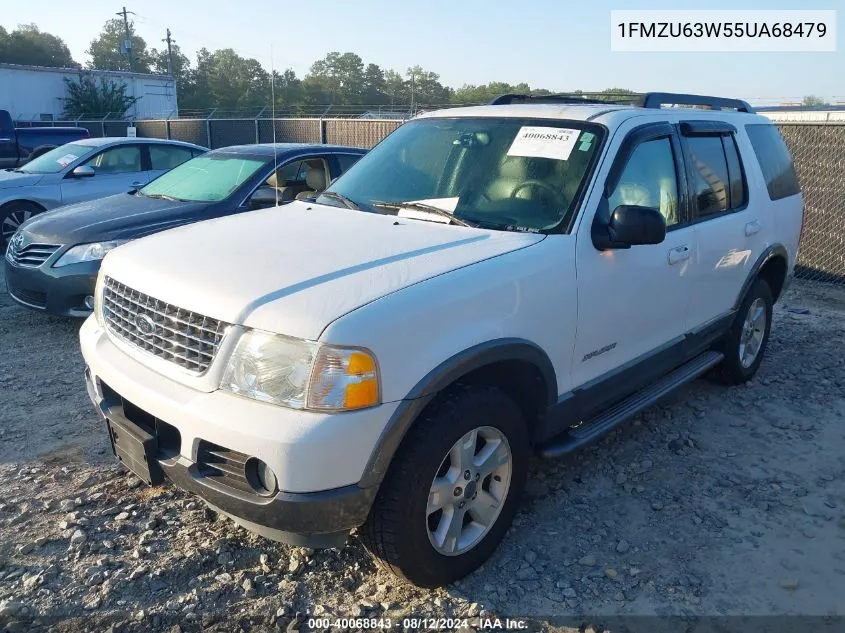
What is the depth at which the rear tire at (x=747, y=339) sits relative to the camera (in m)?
4.94

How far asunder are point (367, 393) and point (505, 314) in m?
0.74

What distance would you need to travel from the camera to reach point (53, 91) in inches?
1732

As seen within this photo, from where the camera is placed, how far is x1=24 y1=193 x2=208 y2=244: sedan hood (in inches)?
231

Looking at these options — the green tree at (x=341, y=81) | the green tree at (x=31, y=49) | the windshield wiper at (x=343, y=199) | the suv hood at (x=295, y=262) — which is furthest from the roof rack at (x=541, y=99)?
the green tree at (x=31, y=49)

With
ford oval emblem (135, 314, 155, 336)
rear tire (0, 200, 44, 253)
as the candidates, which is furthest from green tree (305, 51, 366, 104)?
ford oval emblem (135, 314, 155, 336)

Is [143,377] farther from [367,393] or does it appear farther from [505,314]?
[505,314]

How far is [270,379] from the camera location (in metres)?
2.40

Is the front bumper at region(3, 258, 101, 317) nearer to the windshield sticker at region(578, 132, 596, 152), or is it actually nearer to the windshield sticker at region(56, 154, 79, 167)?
the windshield sticker at region(56, 154, 79, 167)

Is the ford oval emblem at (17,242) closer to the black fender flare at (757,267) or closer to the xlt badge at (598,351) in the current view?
the xlt badge at (598,351)

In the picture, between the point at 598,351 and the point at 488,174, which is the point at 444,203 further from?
the point at 598,351

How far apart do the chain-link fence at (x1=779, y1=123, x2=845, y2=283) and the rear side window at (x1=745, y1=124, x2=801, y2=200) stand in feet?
12.1

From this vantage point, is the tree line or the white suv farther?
the tree line

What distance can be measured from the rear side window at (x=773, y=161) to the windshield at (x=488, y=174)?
7.05 ft

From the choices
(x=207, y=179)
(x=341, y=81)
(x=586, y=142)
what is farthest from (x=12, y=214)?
(x=341, y=81)
